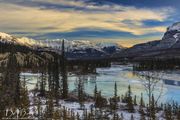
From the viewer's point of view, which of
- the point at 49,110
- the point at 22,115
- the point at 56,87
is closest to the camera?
the point at 22,115

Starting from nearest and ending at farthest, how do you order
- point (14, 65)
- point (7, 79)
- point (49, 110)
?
1. point (49, 110)
2. point (14, 65)
3. point (7, 79)

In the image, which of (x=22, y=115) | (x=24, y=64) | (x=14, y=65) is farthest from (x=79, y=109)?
(x=24, y=64)

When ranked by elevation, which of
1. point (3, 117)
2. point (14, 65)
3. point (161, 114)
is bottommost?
point (161, 114)

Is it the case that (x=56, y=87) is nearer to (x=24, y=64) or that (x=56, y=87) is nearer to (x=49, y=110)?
(x=49, y=110)

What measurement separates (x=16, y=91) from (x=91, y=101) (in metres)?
13.0

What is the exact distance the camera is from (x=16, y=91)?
51.4 metres

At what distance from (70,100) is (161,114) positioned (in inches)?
766

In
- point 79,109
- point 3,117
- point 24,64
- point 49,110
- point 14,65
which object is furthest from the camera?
point 24,64

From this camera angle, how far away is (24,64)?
198 meters

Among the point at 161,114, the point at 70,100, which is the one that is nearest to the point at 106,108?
the point at 161,114

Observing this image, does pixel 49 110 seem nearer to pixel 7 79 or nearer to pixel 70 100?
pixel 70 100

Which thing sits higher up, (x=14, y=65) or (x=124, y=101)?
(x=14, y=65)

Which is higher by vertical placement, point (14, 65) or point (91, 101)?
point (14, 65)

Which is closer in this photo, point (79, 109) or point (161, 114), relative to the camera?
point (161, 114)
